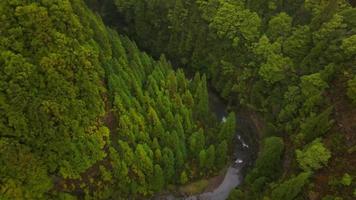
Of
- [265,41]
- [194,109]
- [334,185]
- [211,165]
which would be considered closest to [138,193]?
[211,165]

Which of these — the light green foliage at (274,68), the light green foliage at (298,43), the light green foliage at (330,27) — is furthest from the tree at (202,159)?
the light green foliage at (330,27)

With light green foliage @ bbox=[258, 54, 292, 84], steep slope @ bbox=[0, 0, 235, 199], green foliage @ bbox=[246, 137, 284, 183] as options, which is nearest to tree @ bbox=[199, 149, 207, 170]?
steep slope @ bbox=[0, 0, 235, 199]

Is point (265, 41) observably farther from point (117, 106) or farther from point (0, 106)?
point (0, 106)

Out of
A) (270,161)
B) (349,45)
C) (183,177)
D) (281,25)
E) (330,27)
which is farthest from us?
(281,25)

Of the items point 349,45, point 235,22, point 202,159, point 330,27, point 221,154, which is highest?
point 330,27

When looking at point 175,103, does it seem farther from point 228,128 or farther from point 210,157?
point 210,157

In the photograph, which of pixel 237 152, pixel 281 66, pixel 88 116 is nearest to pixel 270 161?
Result: pixel 237 152
